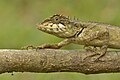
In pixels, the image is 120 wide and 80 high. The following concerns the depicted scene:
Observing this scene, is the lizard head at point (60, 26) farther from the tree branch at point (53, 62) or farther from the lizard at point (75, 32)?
the tree branch at point (53, 62)

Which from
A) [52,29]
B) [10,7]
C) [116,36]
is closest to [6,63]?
[52,29]

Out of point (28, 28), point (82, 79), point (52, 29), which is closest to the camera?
point (52, 29)

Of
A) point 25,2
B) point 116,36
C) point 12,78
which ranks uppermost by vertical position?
point 25,2

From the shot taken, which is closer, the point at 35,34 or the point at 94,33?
the point at 94,33

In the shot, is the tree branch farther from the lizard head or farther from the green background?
the green background

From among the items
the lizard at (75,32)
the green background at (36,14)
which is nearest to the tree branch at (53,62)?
the lizard at (75,32)

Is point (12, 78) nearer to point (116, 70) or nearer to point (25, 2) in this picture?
point (116, 70)

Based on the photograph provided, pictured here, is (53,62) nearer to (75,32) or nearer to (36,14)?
(75,32)
